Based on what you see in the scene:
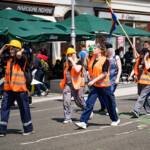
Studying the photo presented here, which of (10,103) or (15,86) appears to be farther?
(10,103)

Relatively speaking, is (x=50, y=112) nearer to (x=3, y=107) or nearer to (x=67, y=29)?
(x=3, y=107)

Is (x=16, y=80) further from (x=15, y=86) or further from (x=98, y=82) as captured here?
(x=98, y=82)

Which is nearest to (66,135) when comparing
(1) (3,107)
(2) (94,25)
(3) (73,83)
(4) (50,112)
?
(1) (3,107)

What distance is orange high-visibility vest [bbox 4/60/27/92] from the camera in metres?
10.3

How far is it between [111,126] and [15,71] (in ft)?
7.86

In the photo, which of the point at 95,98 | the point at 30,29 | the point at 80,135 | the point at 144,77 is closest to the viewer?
the point at 80,135

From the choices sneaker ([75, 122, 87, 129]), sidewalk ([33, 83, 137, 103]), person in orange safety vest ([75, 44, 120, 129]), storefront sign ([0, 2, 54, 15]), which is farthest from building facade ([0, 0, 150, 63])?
sneaker ([75, 122, 87, 129])

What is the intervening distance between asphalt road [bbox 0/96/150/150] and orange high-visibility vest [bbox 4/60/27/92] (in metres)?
0.90

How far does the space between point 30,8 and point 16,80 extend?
17.1 metres

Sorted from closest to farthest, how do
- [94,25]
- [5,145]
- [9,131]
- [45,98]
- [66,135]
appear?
[5,145], [66,135], [9,131], [45,98], [94,25]

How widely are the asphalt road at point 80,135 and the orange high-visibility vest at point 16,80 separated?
90cm

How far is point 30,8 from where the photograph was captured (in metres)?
27.0

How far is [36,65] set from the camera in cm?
2000

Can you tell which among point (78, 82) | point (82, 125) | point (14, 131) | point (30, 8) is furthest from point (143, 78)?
point (30, 8)
